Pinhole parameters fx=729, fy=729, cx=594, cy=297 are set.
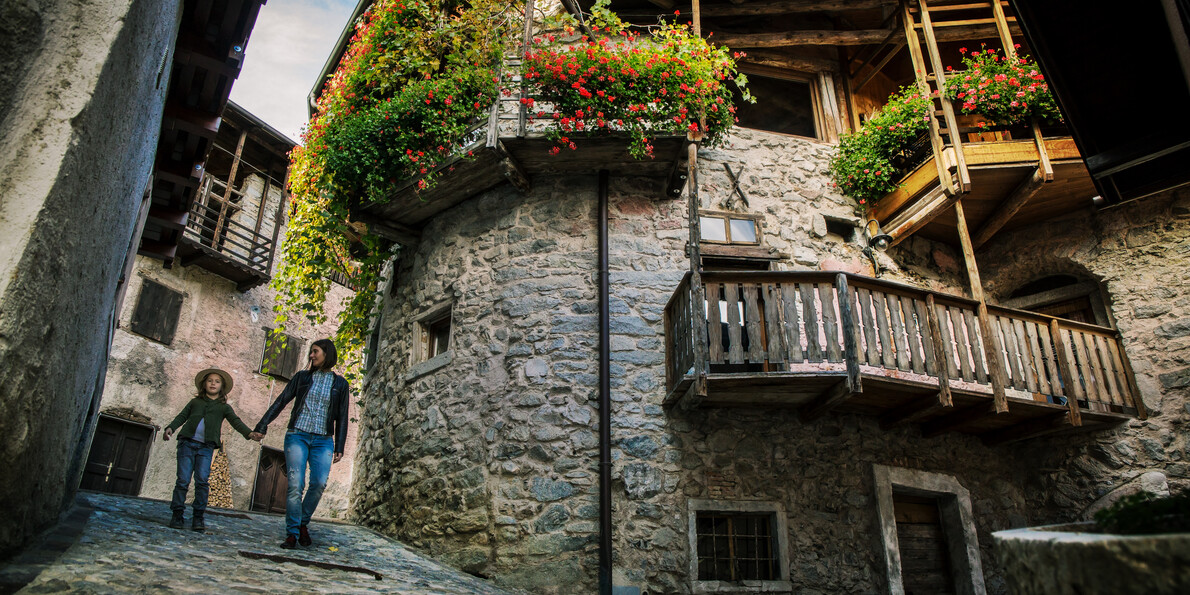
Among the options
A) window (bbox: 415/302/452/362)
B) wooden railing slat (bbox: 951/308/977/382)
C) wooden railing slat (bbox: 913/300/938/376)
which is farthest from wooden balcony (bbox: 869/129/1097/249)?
window (bbox: 415/302/452/362)

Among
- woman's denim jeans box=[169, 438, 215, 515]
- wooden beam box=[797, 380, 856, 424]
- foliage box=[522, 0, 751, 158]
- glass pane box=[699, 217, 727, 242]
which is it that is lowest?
A: woman's denim jeans box=[169, 438, 215, 515]

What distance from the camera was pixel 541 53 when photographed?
26.9 ft

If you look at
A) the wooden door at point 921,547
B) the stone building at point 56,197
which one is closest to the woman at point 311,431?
the stone building at point 56,197

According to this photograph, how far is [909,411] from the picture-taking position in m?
7.25

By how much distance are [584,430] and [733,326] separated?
1.81 meters

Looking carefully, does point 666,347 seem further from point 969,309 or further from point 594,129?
point 969,309

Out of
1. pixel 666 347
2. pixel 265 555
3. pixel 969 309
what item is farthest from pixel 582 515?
pixel 969 309

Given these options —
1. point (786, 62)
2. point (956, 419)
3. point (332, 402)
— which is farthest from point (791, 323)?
point (786, 62)

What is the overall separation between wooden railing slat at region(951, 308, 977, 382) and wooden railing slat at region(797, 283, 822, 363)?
5.13 ft

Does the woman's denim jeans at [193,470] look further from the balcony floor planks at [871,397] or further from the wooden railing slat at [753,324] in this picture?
the wooden railing slat at [753,324]

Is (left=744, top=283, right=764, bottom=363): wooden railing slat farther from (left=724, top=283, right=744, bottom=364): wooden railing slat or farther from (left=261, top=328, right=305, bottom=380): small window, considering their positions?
(left=261, top=328, right=305, bottom=380): small window

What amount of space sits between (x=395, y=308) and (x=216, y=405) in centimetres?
359

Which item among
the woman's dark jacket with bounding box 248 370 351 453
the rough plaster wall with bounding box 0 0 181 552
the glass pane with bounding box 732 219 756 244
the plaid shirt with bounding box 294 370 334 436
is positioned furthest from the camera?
the glass pane with bounding box 732 219 756 244

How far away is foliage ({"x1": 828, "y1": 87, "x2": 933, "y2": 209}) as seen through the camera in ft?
30.0
